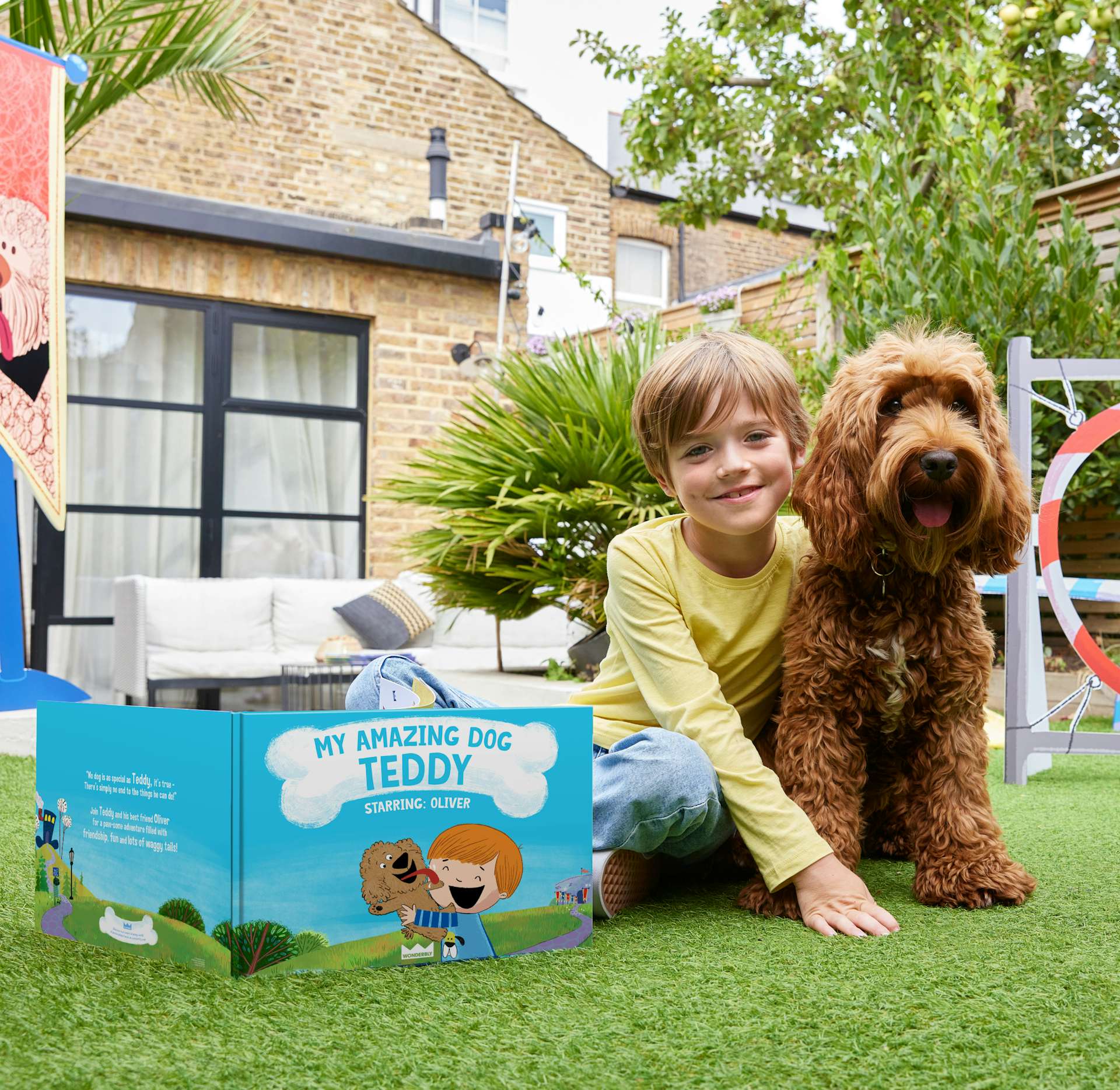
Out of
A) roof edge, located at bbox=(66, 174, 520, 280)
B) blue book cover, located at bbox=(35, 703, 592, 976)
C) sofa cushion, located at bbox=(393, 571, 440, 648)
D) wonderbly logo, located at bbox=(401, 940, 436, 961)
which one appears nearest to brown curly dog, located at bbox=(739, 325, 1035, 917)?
blue book cover, located at bbox=(35, 703, 592, 976)

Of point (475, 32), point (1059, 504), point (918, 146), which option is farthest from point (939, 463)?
point (475, 32)

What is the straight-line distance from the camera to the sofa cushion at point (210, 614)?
665 centimetres

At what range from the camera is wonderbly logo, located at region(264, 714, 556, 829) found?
134cm

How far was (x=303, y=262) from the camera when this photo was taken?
27.3 ft

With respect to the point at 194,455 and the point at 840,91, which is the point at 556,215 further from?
the point at 194,455

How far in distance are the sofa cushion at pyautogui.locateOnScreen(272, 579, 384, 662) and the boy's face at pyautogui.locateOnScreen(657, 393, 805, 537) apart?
5.52 m

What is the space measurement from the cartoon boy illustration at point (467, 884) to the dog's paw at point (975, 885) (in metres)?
0.75

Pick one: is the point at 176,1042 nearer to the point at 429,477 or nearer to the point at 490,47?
the point at 429,477

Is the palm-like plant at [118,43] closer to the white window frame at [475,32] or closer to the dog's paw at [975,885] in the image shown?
the dog's paw at [975,885]

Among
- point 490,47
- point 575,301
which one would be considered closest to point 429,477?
point 575,301

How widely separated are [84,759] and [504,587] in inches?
104

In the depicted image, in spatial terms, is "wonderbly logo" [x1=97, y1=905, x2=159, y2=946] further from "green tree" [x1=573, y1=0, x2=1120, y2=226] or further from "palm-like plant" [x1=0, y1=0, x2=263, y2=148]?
"green tree" [x1=573, y1=0, x2=1120, y2=226]

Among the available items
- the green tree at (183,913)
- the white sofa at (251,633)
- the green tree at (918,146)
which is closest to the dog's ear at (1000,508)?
the green tree at (183,913)

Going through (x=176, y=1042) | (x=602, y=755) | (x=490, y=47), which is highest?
(x=490, y=47)
